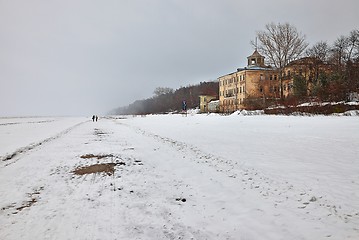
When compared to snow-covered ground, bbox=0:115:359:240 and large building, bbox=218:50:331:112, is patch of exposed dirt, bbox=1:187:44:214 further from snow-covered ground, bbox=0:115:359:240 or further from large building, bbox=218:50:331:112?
large building, bbox=218:50:331:112

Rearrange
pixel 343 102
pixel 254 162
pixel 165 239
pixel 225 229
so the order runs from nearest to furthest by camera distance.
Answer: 1. pixel 165 239
2. pixel 225 229
3. pixel 254 162
4. pixel 343 102

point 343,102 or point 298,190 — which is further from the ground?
point 343,102

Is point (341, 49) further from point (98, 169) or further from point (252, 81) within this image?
point (98, 169)

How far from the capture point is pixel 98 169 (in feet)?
27.3

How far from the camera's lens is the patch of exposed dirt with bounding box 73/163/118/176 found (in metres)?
7.96

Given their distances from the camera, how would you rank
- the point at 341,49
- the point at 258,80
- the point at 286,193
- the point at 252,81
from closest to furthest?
the point at 286,193 → the point at 341,49 → the point at 258,80 → the point at 252,81

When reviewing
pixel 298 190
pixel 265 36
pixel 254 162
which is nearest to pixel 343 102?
pixel 254 162

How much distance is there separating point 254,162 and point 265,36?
44.2 m

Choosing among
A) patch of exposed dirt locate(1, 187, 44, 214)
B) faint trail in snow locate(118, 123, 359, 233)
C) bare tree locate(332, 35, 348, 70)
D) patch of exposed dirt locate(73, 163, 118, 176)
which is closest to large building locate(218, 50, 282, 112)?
bare tree locate(332, 35, 348, 70)

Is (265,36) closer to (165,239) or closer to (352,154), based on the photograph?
(352,154)

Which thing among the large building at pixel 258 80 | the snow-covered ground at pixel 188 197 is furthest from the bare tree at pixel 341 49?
the snow-covered ground at pixel 188 197

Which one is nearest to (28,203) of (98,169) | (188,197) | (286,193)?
(98,169)

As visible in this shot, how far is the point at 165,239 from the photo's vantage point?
3.80m

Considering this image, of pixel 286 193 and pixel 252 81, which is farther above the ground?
pixel 252 81
